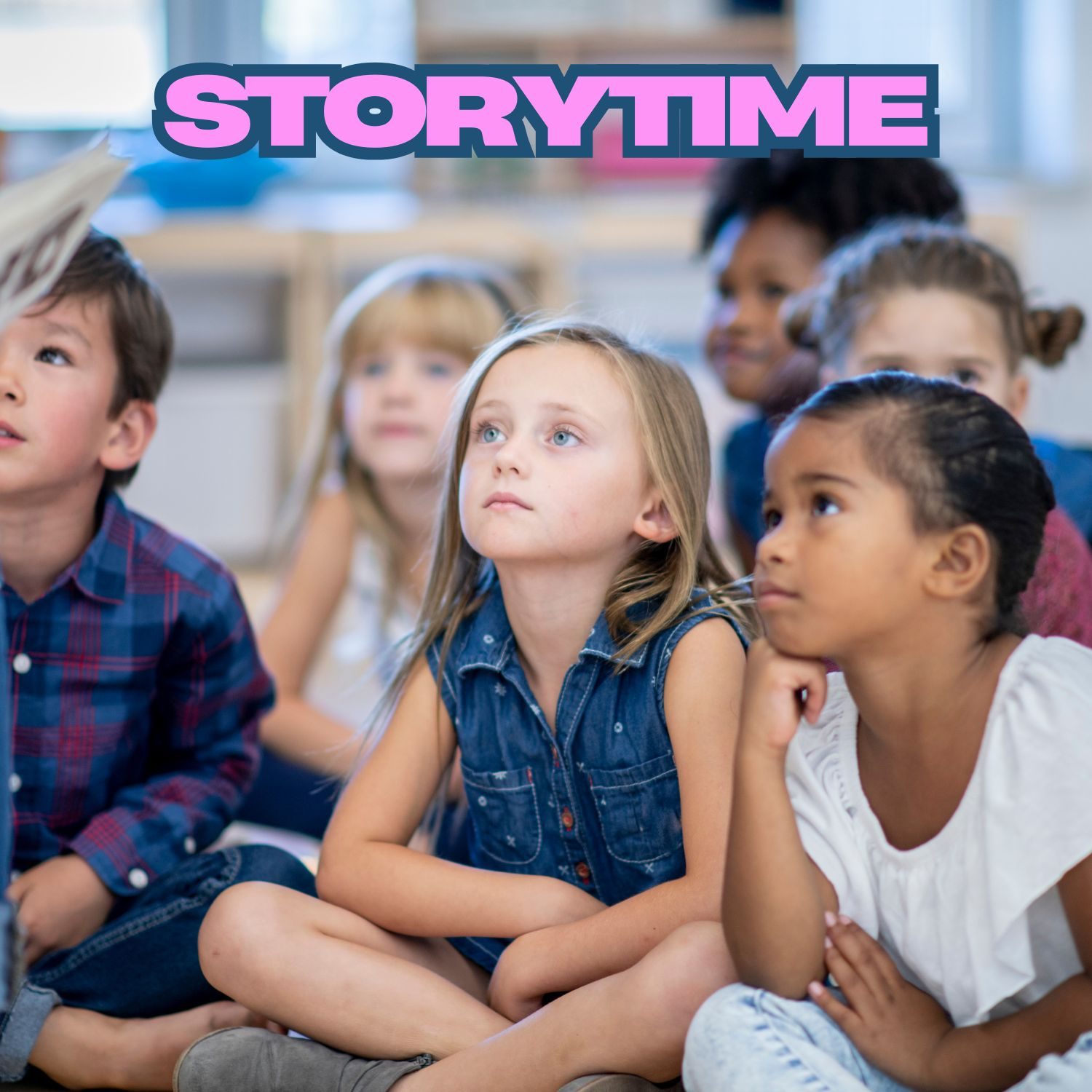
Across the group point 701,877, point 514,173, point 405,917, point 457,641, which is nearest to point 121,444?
point 457,641

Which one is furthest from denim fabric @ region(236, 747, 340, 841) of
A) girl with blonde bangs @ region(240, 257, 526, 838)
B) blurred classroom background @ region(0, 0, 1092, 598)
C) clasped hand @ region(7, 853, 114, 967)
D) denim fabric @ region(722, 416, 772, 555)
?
blurred classroom background @ region(0, 0, 1092, 598)

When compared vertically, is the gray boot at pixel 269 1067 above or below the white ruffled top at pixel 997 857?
below

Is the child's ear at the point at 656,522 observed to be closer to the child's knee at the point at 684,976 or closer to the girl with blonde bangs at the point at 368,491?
the child's knee at the point at 684,976

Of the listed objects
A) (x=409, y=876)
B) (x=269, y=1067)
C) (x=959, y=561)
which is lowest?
(x=269, y=1067)

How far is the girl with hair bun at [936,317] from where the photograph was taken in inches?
54.5

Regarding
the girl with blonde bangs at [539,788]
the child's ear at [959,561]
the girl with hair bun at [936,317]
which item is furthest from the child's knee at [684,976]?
the girl with hair bun at [936,317]

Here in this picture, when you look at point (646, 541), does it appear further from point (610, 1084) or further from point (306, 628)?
point (306, 628)

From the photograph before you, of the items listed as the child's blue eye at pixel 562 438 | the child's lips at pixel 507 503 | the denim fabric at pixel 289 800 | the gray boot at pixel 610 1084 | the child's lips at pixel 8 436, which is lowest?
the gray boot at pixel 610 1084

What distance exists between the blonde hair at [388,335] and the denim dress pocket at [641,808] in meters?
0.73

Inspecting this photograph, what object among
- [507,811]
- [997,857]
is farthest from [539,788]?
[997,857]

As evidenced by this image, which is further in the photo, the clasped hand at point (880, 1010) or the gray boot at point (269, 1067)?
the gray boot at point (269, 1067)

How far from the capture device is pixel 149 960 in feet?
3.76

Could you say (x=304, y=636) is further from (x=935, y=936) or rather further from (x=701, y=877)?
(x=935, y=936)

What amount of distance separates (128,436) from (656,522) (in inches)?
18.4
